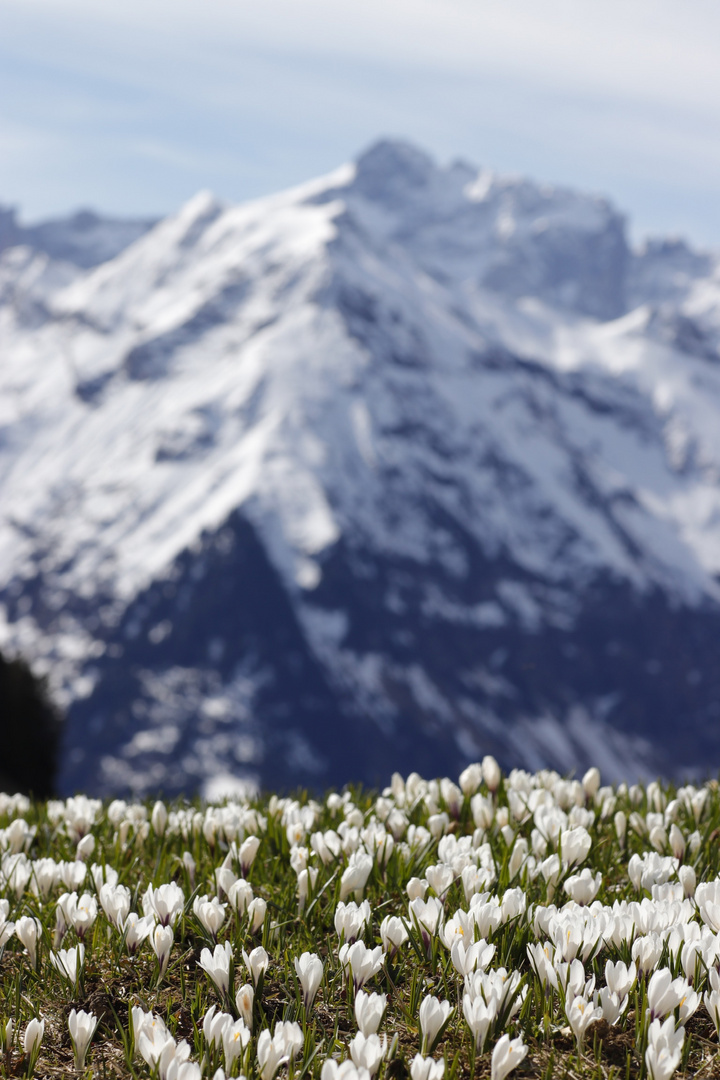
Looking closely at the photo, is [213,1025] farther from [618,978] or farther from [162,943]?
[618,978]

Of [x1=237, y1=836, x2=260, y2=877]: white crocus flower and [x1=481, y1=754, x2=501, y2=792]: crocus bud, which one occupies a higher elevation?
[x1=237, y1=836, x2=260, y2=877]: white crocus flower

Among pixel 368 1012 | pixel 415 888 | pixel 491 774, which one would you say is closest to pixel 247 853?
pixel 415 888

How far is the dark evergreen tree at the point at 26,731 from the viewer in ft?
138

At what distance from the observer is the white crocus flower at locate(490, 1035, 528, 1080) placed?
369cm

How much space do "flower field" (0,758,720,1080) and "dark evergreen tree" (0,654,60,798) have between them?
→ 3604 cm

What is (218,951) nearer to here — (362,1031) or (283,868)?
(362,1031)

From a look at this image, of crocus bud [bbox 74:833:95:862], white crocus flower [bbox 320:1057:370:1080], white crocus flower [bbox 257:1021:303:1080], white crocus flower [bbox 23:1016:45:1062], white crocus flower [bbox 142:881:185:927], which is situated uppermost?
white crocus flower [bbox 320:1057:370:1080]

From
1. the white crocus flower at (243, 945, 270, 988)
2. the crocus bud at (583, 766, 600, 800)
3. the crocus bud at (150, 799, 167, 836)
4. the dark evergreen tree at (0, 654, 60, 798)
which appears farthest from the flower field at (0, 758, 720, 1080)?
the dark evergreen tree at (0, 654, 60, 798)

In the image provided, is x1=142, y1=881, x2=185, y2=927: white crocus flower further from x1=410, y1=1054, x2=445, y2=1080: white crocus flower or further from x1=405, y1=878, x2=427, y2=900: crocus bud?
x1=410, y1=1054, x2=445, y2=1080: white crocus flower

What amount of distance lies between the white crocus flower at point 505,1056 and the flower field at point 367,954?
1 centimetres

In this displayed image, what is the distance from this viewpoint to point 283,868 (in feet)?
21.4

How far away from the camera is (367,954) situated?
438 centimetres

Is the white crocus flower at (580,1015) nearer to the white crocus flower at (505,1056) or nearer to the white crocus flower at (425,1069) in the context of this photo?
the white crocus flower at (505,1056)

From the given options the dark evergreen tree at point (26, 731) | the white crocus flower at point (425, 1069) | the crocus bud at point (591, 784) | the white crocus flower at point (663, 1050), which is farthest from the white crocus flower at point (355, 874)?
the dark evergreen tree at point (26, 731)
